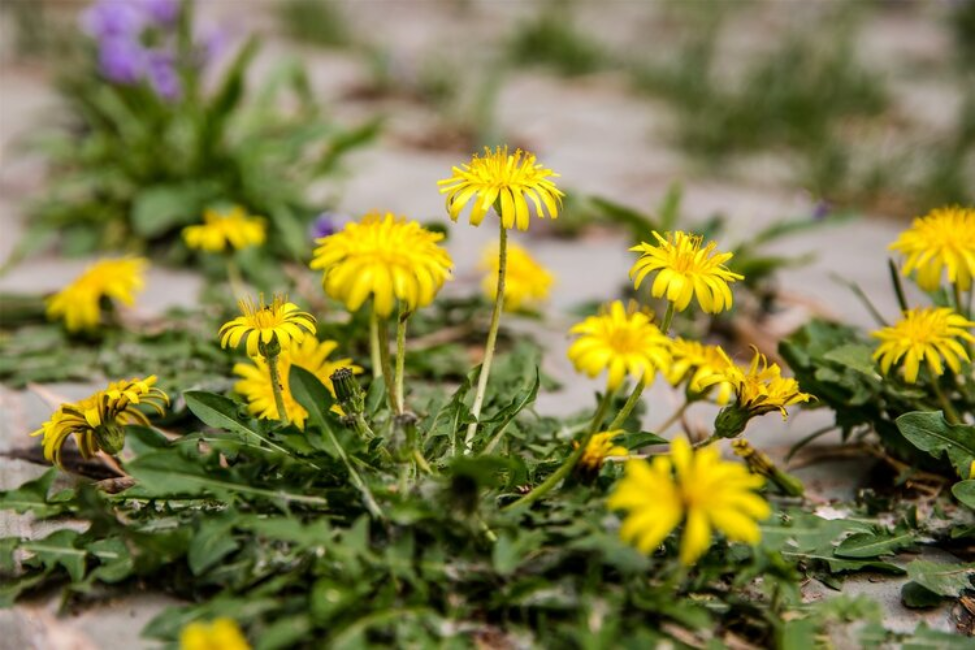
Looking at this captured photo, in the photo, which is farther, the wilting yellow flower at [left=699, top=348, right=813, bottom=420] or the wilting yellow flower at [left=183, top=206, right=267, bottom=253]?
the wilting yellow flower at [left=183, top=206, right=267, bottom=253]

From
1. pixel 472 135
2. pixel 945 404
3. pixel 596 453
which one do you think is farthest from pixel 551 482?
pixel 472 135

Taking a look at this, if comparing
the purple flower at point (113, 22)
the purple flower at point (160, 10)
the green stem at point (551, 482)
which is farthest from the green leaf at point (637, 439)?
the purple flower at point (160, 10)

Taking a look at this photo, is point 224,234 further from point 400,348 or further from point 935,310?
point 935,310

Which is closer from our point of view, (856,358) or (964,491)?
(964,491)

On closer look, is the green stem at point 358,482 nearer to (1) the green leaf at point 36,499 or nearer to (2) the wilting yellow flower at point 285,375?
(2) the wilting yellow flower at point 285,375

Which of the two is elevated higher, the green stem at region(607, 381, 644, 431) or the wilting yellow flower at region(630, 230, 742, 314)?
the wilting yellow flower at region(630, 230, 742, 314)

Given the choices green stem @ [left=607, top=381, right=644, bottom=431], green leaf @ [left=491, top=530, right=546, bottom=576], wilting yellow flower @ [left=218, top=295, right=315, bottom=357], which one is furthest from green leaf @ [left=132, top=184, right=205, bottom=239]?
green leaf @ [left=491, top=530, right=546, bottom=576]

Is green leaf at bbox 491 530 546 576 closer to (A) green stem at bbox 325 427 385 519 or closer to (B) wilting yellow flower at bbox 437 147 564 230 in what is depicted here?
(A) green stem at bbox 325 427 385 519
